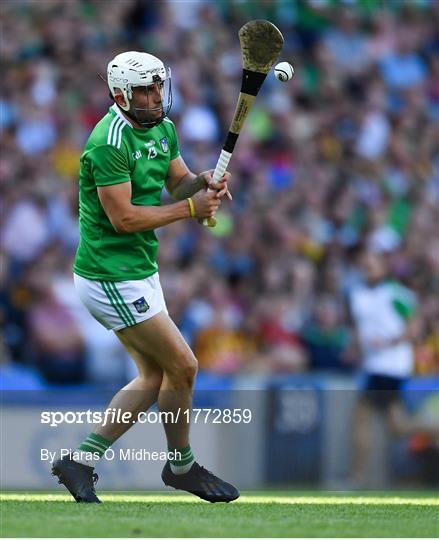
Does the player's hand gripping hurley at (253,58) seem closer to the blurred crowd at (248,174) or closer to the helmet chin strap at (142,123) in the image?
the helmet chin strap at (142,123)

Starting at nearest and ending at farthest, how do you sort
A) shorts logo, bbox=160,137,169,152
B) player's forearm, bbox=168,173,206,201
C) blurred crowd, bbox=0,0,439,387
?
shorts logo, bbox=160,137,169,152 → player's forearm, bbox=168,173,206,201 → blurred crowd, bbox=0,0,439,387

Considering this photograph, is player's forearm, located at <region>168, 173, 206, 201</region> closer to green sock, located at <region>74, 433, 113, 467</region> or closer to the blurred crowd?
green sock, located at <region>74, 433, 113, 467</region>

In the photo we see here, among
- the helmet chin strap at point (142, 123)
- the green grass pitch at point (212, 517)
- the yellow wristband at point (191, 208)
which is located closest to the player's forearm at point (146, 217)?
the yellow wristband at point (191, 208)

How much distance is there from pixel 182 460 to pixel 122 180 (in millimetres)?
1509

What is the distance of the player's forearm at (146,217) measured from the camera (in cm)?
733

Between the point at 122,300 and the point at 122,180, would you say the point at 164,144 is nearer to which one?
the point at 122,180

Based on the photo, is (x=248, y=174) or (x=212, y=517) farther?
(x=248, y=174)

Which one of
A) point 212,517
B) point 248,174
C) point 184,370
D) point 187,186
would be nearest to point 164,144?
point 187,186

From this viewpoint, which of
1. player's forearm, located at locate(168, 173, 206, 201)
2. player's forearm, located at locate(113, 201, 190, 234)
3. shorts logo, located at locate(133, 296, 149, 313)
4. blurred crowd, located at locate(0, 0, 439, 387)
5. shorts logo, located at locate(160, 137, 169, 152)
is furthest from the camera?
blurred crowd, located at locate(0, 0, 439, 387)

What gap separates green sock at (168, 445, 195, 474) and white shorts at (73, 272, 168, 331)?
724 millimetres

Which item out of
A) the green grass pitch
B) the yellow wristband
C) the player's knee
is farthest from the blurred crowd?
the yellow wristband

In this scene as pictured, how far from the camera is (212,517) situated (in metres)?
6.88

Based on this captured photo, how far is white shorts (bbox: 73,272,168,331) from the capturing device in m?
7.46

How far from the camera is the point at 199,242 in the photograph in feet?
45.6
